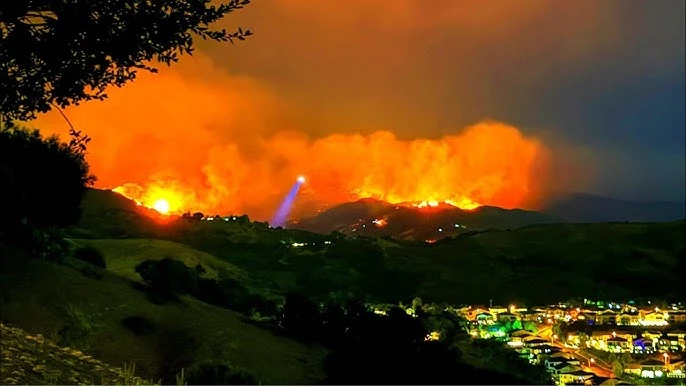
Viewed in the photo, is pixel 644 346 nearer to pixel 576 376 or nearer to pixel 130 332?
pixel 576 376

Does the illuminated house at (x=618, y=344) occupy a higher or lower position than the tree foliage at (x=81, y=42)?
lower

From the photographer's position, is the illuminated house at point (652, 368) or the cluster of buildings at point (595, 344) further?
the illuminated house at point (652, 368)

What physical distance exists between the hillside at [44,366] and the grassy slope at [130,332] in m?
5.17

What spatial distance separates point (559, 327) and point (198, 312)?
32150mm

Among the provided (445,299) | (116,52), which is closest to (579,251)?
(445,299)

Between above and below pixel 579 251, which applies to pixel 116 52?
below

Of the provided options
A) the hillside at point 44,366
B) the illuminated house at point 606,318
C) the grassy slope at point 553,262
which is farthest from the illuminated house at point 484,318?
the hillside at point 44,366

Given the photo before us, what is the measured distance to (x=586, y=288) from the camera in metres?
101

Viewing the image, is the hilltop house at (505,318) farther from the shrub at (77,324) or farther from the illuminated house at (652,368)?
the shrub at (77,324)

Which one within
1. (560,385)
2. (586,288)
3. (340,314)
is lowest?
(560,385)

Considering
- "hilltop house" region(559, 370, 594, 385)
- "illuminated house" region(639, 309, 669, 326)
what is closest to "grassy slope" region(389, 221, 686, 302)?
"illuminated house" region(639, 309, 669, 326)

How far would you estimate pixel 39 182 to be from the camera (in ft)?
97.0

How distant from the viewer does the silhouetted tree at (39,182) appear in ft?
89.6

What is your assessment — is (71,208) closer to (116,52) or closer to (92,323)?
(92,323)
